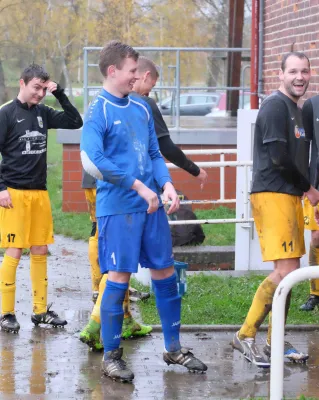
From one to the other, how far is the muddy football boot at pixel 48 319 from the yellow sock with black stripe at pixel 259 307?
1632 mm

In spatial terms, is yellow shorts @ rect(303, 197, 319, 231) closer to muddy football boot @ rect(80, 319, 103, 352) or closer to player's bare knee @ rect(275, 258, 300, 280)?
player's bare knee @ rect(275, 258, 300, 280)

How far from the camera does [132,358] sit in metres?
6.38

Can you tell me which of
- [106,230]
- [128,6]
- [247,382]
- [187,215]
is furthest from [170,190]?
[128,6]

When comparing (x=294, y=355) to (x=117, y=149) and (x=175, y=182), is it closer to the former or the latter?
(x=117, y=149)

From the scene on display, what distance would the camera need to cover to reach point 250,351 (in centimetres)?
618

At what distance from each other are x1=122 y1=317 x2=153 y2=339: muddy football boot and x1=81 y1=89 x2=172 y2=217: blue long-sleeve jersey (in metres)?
1.25

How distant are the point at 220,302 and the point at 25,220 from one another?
5.79 feet

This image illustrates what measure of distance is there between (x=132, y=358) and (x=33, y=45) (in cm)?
2796

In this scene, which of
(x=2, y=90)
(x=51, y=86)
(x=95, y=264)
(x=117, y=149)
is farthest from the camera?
(x=2, y=90)

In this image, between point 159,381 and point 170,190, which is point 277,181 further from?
point 159,381

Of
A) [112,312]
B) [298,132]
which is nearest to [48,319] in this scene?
[112,312]

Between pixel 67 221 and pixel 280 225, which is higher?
pixel 280 225

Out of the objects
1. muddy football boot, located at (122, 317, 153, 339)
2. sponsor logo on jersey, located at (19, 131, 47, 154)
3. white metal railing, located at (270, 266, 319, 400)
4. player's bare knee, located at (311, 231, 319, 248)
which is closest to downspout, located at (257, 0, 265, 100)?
player's bare knee, located at (311, 231, 319, 248)

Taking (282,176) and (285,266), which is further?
(285,266)
